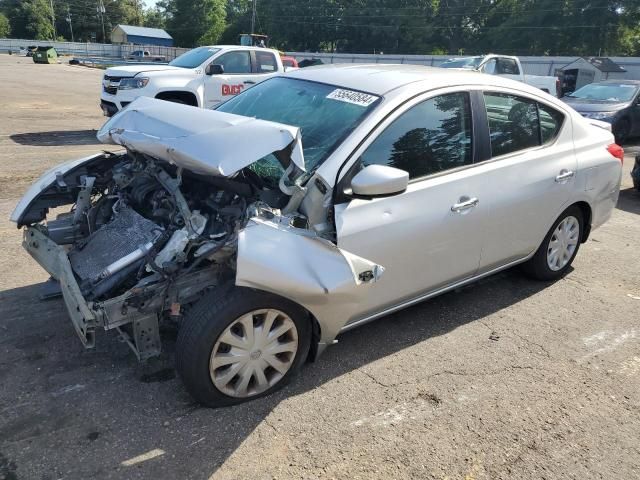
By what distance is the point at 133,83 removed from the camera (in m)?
10.9

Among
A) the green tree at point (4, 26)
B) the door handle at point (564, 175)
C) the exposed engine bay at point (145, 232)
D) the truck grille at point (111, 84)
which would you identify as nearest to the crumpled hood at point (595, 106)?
the door handle at point (564, 175)

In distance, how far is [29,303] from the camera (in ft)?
12.9

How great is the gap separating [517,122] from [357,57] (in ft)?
140

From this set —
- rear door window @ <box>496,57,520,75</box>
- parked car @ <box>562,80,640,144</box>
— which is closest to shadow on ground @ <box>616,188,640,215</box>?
parked car @ <box>562,80,640,144</box>

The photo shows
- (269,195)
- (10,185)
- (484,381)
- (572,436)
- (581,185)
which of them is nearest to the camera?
(572,436)

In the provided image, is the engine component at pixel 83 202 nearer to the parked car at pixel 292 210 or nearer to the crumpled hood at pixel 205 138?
the parked car at pixel 292 210

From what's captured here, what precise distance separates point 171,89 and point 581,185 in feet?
28.5

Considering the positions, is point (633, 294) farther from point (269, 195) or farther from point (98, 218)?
point (98, 218)

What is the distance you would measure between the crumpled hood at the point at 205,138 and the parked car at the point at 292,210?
0.01 m

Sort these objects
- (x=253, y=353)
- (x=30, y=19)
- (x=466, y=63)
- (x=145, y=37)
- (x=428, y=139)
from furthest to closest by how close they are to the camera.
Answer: (x=30, y=19)
(x=145, y=37)
(x=466, y=63)
(x=428, y=139)
(x=253, y=353)

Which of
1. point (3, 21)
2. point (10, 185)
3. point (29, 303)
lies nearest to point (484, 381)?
point (29, 303)

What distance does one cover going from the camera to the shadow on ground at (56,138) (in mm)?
10512

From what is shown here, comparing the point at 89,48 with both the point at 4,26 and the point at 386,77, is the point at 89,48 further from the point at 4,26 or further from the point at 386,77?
A: the point at 386,77

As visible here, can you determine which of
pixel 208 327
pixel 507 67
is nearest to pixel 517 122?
pixel 208 327
